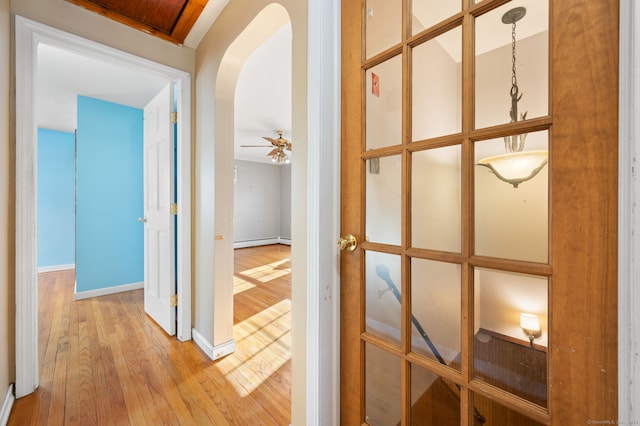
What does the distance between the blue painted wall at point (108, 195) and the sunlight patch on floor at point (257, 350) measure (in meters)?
2.11

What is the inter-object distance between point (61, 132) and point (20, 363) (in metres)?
4.59

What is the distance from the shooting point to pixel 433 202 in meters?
0.80

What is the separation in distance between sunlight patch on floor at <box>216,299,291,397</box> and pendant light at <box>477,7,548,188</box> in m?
1.72

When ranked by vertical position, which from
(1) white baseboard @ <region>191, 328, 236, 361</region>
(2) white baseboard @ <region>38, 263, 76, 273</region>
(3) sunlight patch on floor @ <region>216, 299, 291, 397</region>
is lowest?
(3) sunlight patch on floor @ <region>216, 299, 291, 397</region>

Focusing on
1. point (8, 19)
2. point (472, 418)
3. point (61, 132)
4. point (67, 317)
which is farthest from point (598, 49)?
point (61, 132)

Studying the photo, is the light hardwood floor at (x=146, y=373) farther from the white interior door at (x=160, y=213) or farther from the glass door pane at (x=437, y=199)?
the glass door pane at (x=437, y=199)

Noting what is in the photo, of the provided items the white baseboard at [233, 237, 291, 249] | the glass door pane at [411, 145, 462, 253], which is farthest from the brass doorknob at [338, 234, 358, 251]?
the white baseboard at [233, 237, 291, 249]

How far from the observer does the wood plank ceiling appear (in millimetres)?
1654

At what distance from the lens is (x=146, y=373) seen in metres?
1.65

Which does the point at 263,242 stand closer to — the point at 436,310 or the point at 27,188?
the point at 27,188

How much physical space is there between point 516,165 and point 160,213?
2.52m

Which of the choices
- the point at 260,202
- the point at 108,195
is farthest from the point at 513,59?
the point at 260,202

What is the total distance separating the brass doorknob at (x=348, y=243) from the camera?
96 cm

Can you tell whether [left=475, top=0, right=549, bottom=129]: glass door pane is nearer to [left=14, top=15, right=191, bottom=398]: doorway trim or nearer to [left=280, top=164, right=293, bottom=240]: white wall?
[left=14, top=15, right=191, bottom=398]: doorway trim
